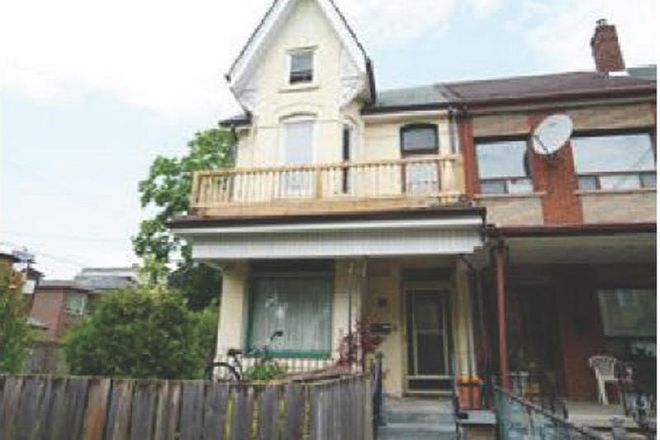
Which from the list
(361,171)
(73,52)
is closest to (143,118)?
(73,52)

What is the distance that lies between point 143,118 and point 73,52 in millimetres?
7100

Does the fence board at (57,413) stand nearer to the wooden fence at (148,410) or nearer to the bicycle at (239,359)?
the wooden fence at (148,410)

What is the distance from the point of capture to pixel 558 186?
408 inches

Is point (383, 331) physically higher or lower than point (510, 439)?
higher

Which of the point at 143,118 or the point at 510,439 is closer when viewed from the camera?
the point at 510,439

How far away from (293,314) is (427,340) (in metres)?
2.91

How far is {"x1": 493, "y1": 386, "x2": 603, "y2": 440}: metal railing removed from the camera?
306cm

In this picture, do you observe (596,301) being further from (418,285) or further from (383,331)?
(383,331)

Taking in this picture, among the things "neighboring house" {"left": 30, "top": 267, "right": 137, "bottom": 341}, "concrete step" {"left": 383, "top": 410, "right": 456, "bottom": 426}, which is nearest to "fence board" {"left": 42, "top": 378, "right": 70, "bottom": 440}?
"concrete step" {"left": 383, "top": 410, "right": 456, "bottom": 426}

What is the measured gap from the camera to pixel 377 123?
38.8ft

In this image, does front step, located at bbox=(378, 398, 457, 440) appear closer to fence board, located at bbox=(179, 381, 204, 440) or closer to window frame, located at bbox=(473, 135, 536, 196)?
fence board, located at bbox=(179, 381, 204, 440)

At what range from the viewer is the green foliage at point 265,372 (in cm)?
845

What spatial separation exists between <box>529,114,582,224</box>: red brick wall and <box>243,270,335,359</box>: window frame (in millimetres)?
4837

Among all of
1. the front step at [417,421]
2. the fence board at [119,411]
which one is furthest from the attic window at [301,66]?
the fence board at [119,411]
